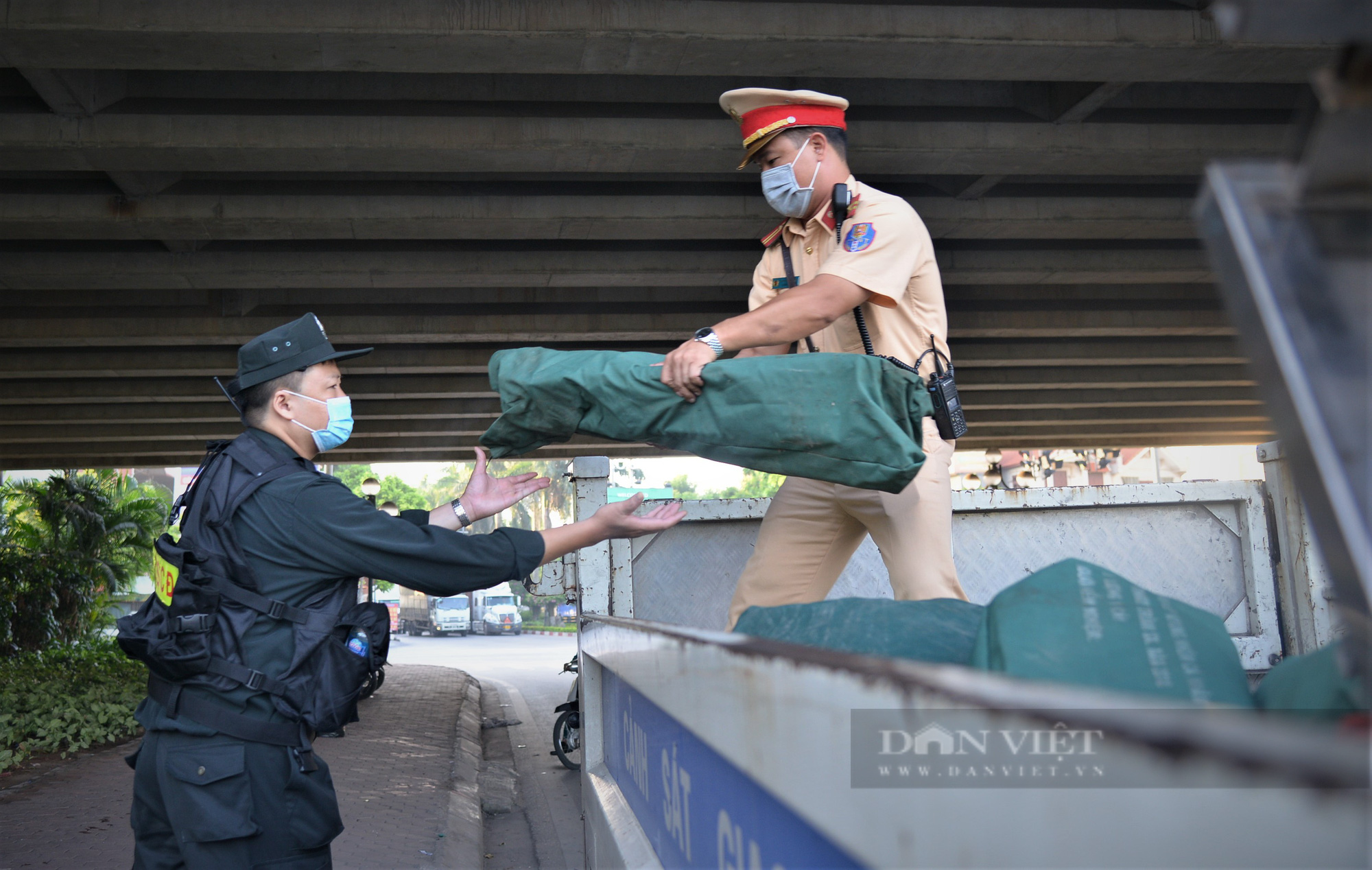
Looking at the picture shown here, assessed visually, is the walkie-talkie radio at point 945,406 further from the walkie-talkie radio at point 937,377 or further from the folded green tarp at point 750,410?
the folded green tarp at point 750,410

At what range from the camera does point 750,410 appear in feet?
7.88

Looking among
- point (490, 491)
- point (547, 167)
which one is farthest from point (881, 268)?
point (547, 167)

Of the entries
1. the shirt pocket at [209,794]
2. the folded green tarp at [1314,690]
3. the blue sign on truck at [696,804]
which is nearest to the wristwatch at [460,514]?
the blue sign on truck at [696,804]

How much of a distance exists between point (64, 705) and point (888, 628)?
9948 mm

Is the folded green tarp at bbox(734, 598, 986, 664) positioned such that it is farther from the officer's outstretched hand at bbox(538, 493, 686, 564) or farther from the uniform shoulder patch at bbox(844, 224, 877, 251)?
the uniform shoulder patch at bbox(844, 224, 877, 251)

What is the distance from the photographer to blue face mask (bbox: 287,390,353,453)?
2820 millimetres

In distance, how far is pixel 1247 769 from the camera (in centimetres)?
49

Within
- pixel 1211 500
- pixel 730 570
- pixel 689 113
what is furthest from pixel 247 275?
pixel 1211 500

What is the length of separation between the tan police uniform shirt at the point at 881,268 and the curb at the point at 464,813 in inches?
133

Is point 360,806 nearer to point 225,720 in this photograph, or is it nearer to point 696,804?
point 225,720

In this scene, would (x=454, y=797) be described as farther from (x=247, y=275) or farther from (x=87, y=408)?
(x=87, y=408)

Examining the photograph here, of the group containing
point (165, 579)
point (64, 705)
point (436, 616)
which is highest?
point (436, 616)

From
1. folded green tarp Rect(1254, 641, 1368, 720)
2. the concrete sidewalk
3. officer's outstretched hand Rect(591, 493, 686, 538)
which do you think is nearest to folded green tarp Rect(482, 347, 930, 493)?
officer's outstretched hand Rect(591, 493, 686, 538)

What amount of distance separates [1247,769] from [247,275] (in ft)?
34.3
